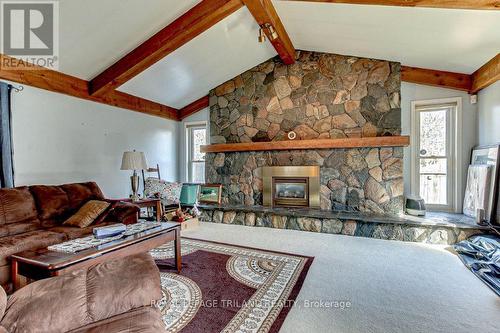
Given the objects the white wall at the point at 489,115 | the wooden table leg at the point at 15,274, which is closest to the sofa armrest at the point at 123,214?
the wooden table leg at the point at 15,274

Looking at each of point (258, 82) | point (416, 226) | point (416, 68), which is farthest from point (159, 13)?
point (416, 226)

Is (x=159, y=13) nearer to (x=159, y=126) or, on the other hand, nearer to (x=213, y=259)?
(x=159, y=126)

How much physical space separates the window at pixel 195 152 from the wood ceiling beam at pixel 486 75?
4.98 meters

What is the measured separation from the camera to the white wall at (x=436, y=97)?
382 centimetres

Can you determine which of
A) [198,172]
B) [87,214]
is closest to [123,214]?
[87,214]

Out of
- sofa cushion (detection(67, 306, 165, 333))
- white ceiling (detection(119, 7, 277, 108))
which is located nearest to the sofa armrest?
sofa cushion (detection(67, 306, 165, 333))

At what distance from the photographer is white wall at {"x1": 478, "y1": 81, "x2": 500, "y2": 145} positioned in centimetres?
326

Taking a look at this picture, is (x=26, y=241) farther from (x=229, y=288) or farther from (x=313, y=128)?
(x=313, y=128)

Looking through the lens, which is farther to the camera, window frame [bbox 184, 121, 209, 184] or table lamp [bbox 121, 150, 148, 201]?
window frame [bbox 184, 121, 209, 184]

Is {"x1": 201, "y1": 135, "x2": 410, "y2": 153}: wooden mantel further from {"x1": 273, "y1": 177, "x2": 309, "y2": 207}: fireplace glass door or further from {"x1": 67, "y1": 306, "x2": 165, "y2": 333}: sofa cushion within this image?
{"x1": 67, "y1": 306, "x2": 165, "y2": 333}: sofa cushion

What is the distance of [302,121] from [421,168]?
2.19m

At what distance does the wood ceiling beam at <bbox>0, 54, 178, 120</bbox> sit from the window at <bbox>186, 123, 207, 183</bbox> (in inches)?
48.1

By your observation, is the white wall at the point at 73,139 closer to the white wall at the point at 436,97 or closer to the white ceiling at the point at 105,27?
the white ceiling at the point at 105,27

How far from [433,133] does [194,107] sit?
4.82 m
